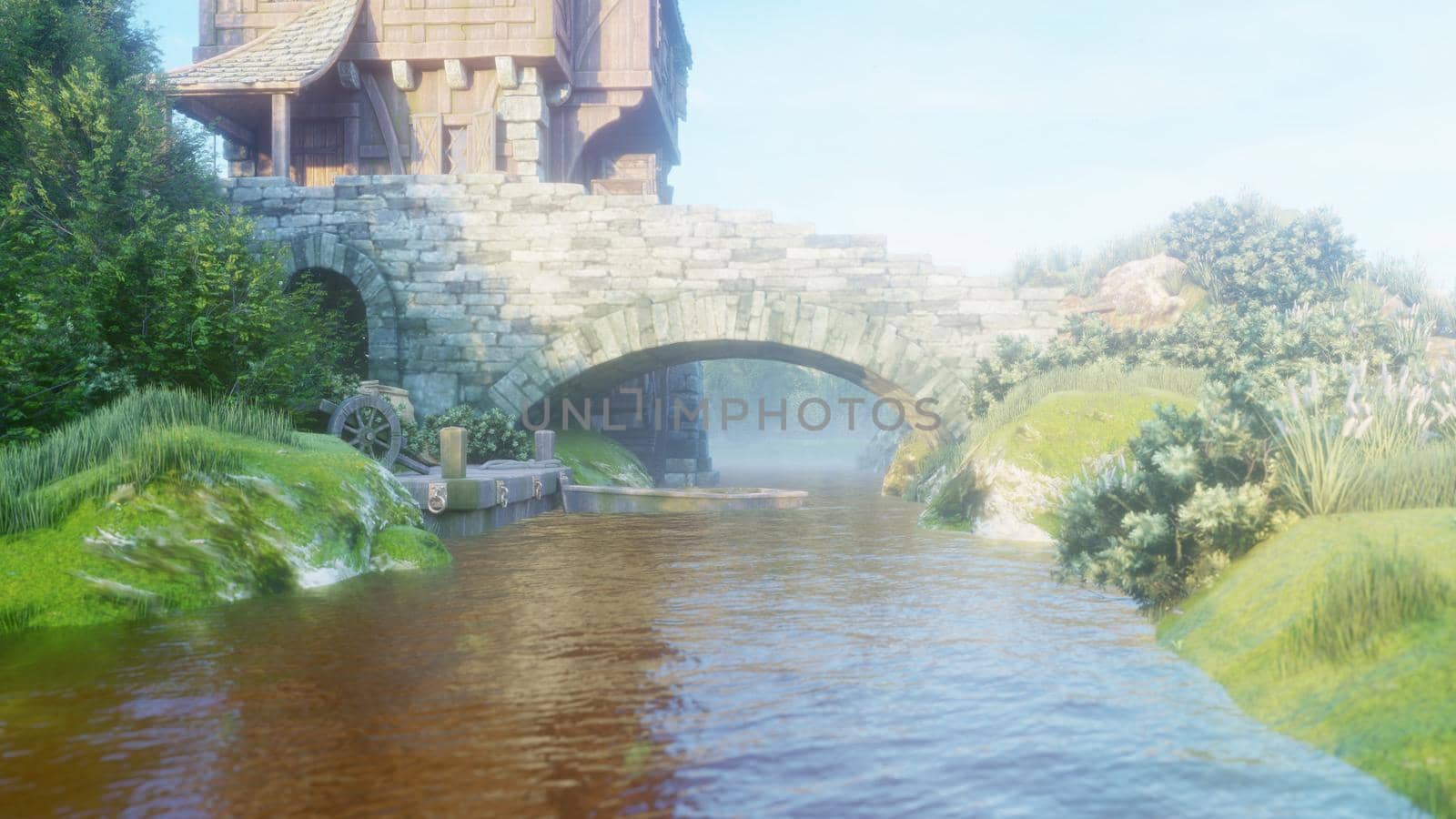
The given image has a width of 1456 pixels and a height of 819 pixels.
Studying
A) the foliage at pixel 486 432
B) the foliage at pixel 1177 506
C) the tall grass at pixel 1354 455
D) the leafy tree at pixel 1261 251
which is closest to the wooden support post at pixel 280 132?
the foliage at pixel 486 432

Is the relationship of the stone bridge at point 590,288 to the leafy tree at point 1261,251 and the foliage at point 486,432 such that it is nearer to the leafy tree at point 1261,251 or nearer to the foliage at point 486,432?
the foliage at point 486,432

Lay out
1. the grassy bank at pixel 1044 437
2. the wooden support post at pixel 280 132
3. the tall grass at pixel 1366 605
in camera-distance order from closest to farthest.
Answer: the tall grass at pixel 1366 605 < the grassy bank at pixel 1044 437 < the wooden support post at pixel 280 132

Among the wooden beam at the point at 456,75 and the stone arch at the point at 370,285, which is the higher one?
the wooden beam at the point at 456,75

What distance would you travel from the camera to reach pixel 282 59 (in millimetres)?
20578

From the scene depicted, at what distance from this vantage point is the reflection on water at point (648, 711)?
3785 mm

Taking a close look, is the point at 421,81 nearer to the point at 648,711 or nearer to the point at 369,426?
the point at 369,426

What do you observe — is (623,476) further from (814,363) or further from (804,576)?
(804,576)

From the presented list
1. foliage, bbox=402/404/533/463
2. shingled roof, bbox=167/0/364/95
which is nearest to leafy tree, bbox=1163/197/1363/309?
foliage, bbox=402/404/533/463

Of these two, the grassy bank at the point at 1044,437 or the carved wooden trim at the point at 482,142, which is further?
the carved wooden trim at the point at 482,142

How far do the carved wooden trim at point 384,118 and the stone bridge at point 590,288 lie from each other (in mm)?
3630

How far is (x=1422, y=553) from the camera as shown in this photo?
4891mm

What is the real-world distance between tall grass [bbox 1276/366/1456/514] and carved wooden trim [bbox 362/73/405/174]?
17842 millimetres

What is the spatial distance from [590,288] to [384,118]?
699cm

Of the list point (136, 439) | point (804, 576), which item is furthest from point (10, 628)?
point (804, 576)
